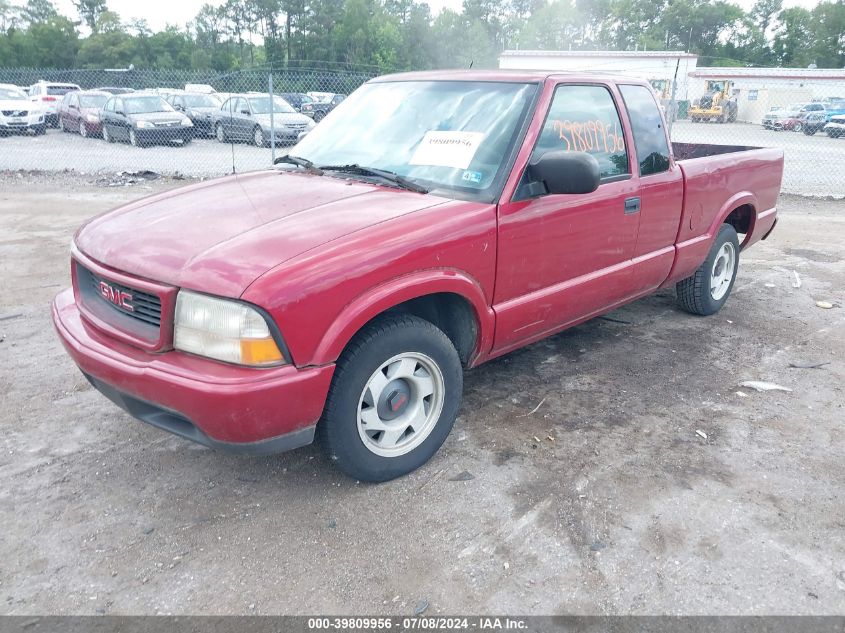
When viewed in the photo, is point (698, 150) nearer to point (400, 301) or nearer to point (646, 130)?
point (646, 130)

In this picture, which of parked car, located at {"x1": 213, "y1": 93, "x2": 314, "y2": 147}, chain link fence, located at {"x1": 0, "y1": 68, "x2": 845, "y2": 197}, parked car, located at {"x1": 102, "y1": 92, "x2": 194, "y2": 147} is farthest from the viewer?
parked car, located at {"x1": 213, "y1": 93, "x2": 314, "y2": 147}

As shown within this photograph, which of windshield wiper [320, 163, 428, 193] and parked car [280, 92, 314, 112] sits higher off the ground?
parked car [280, 92, 314, 112]

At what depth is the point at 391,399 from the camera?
10.00 feet

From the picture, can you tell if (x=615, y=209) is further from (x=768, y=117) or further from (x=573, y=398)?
(x=768, y=117)

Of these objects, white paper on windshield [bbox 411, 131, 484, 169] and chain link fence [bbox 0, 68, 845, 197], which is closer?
white paper on windshield [bbox 411, 131, 484, 169]

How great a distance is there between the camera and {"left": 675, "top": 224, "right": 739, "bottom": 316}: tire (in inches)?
208

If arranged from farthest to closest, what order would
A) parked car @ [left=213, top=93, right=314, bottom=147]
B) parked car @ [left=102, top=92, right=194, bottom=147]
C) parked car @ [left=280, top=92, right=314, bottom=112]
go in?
parked car @ [left=280, top=92, right=314, bottom=112] → parked car @ [left=213, top=93, right=314, bottom=147] → parked car @ [left=102, top=92, right=194, bottom=147]

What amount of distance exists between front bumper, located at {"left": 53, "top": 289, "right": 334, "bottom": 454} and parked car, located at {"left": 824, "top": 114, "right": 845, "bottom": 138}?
3232 centimetres

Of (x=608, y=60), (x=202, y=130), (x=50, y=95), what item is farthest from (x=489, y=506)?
(x=608, y=60)

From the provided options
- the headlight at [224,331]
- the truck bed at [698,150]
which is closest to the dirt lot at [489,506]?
the headlight at [224,331]

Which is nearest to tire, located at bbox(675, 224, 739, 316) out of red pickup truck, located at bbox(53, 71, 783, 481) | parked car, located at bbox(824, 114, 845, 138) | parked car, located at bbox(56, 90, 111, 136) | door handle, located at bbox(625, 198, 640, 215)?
red pickup truck, located at bbox(53, 71, 783, 481)

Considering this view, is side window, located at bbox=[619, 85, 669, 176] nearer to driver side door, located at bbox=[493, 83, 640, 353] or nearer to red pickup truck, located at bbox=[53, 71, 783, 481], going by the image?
red pickup truck, located at bbox=[53, 71, 783, 481]

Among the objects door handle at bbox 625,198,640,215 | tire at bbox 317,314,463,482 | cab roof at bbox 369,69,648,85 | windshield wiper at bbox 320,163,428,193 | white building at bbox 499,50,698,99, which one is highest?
white building at bbox 499,50,698,99

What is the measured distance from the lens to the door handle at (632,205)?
13.3ft
